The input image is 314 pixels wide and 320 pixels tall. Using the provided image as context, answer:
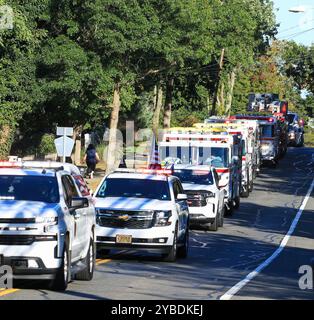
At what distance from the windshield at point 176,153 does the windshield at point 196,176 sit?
6.28 feet

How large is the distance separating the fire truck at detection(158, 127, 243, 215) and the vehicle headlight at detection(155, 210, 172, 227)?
36.8ft

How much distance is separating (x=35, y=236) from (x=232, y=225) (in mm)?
18753

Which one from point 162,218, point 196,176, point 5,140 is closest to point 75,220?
point 162,218

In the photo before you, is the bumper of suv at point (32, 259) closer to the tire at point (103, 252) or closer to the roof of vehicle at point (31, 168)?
the roof of vehicle at point (31, 168)

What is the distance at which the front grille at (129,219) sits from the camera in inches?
830

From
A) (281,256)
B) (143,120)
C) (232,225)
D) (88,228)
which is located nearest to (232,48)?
(143,120)

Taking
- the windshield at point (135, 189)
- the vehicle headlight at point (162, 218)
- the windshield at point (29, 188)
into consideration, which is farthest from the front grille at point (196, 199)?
the windshield at point (29, 188)

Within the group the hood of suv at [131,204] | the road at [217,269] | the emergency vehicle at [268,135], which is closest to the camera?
the road at [217,269]

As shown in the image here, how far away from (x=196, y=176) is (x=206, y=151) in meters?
3.36

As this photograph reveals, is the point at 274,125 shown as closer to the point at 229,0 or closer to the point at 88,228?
the point at 229,0

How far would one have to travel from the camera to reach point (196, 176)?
30.8 meters

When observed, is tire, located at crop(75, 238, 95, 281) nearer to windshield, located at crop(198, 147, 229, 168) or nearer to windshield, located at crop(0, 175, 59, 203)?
windshield, located at crop(0, 175, 59, 203)

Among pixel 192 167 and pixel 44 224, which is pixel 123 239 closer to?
pixel 44 224
